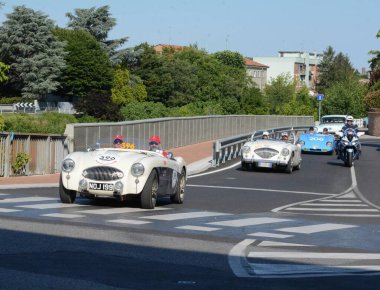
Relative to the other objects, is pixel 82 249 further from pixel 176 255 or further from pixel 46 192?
pixel 46 192

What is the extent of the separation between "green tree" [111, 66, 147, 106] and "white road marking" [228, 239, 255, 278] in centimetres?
9692

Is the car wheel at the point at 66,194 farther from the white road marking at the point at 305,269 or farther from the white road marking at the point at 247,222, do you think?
the white road marking at the point at 305,269

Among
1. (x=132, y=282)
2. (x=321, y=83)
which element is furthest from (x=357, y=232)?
(x=321, y=83)

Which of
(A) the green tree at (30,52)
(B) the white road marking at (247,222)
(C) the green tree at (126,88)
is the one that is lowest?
(B) the white road marking at (247,222)

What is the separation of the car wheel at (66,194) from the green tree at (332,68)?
159 metres

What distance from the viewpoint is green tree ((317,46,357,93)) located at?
17700 cm

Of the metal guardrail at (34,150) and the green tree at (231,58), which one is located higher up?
the green tree at (231,58)

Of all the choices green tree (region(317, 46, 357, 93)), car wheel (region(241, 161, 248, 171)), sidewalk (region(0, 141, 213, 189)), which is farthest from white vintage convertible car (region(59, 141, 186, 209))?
green tree (region(317, 46, 357, 93))

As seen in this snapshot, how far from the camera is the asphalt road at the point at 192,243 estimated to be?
8820 mm

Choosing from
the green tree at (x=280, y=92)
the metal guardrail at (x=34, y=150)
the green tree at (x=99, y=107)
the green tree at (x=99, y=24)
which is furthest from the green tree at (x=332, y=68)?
the metal guardrail at (x=34, y=150)

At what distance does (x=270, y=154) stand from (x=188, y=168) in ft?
→ 9.47

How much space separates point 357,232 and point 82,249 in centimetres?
511

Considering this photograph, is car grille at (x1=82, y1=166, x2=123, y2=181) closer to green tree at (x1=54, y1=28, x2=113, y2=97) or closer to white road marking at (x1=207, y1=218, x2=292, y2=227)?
white road marking at (x1=207, y1=218, x2=292, y2=227)

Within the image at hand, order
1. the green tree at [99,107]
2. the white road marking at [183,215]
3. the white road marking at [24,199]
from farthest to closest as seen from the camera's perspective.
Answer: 1. the green tree at [99,107]
2. the white road marking at [24,199]
3. the white road marking at [183,215]
